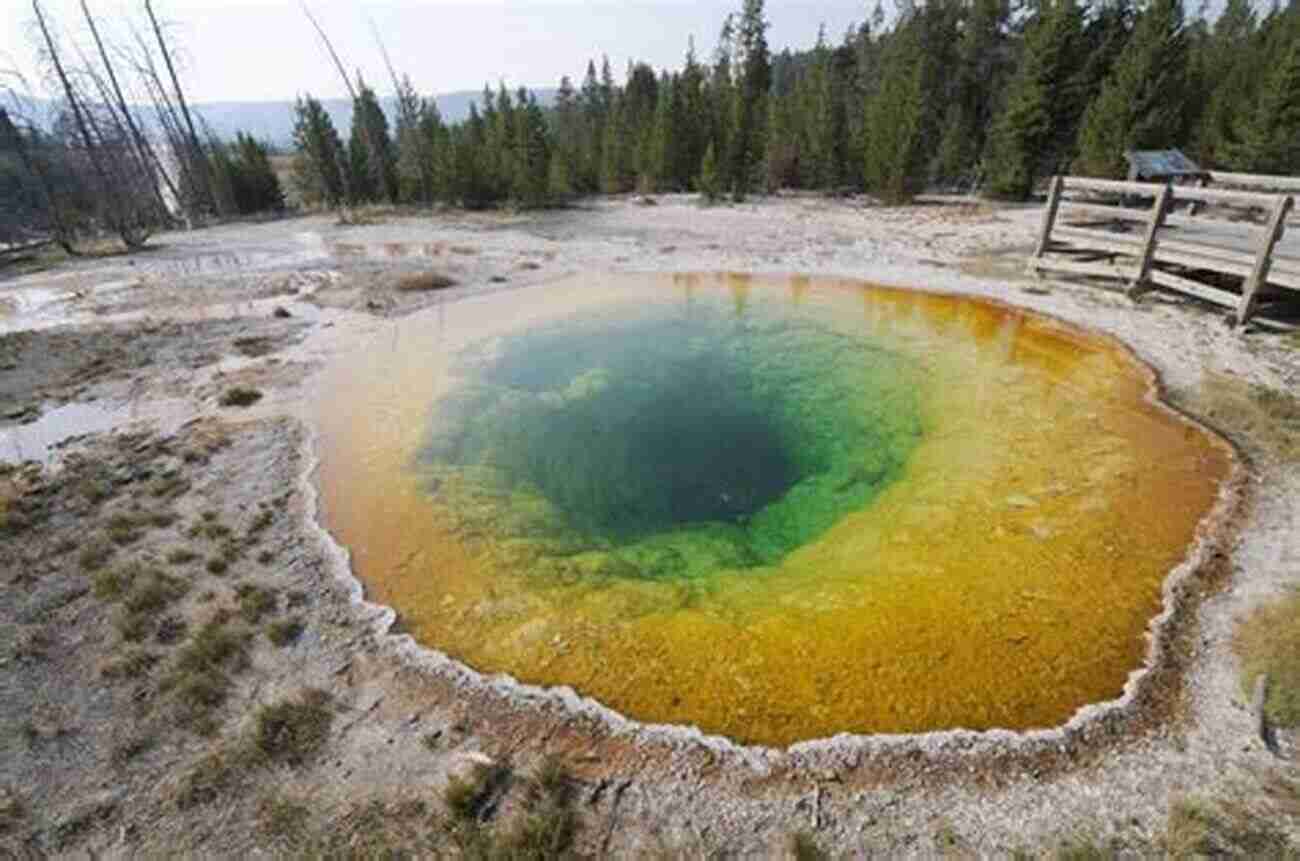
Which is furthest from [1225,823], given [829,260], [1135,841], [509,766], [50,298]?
[50,298]

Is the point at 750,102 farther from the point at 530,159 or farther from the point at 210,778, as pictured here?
the point at 210,778

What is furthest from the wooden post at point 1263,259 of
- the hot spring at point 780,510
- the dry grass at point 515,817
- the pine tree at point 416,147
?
the pine tree at point 416,147

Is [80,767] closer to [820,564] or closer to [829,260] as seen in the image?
[820,564]

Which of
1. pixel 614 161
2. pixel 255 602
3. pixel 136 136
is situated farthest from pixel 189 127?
pixel 255 602

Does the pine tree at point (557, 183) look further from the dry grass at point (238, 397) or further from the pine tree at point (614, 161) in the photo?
the dry grass at point (238, 397)

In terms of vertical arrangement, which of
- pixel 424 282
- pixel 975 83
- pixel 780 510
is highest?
pixel 975 83

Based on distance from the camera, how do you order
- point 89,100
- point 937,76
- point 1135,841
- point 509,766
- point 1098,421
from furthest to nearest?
1. point 937,76
2. point 89,100
3. point 1098,421
4. point 509,766
5. point 1135,841

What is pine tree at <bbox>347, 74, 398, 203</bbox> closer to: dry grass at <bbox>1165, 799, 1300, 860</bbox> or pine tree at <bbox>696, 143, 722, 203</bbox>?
pine tree at <bbox>696, 143, 722, 203</bbox>

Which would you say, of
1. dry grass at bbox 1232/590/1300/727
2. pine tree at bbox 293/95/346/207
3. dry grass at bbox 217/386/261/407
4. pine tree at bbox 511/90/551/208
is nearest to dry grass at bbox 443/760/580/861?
dry grass at bbox 1232/590/1300/727
